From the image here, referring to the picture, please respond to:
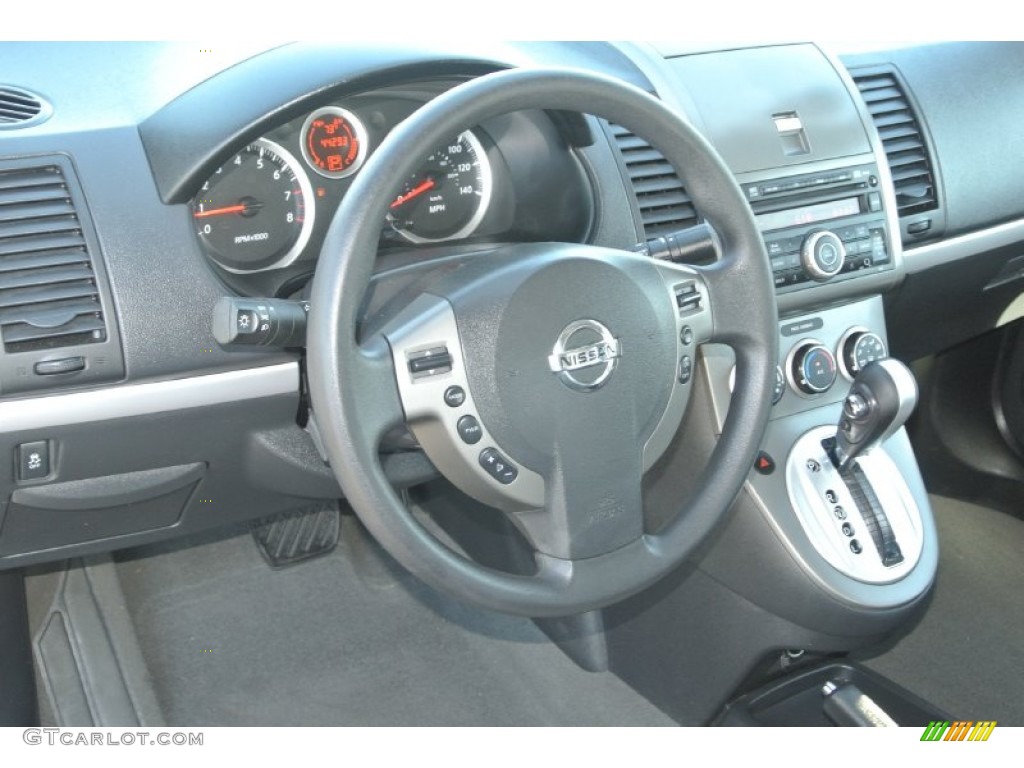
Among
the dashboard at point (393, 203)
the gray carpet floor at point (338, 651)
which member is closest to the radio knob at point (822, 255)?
the dashboard at point (393, 203)

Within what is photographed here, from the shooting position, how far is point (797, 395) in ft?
6.25

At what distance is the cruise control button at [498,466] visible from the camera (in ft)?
4.10

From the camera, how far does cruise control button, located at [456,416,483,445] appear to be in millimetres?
1229

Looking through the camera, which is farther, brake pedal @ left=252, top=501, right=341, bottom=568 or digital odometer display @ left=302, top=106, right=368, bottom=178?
brake pedal @ left=252, top=501, right=341, bottom=568

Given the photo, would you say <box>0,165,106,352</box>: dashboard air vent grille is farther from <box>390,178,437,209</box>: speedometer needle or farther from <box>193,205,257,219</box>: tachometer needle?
<box>390,178,437,209</box>: speedometer needle

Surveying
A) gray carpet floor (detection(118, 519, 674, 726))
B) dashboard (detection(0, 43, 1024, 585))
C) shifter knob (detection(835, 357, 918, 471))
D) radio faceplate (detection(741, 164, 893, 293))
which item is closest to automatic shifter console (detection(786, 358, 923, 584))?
shifter knob (detection(835, 357, 918, 471))

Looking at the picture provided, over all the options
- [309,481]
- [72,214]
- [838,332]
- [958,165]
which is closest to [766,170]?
[838,332]

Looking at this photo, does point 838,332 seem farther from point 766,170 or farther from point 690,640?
point 690,640

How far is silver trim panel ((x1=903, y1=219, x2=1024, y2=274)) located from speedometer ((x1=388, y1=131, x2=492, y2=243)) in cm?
86

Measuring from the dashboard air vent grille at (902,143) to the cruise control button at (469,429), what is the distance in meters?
1.18

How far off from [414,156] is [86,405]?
0.57 metres

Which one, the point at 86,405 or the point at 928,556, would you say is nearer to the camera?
the point at 86,405

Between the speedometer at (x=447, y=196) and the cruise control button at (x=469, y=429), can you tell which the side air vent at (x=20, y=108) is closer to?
the speedometer at (x=447, y=196)

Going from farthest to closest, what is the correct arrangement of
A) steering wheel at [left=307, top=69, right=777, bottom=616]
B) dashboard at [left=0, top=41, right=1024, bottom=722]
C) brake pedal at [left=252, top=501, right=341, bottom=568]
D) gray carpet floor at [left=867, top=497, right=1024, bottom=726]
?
brake pedal at [left=252, top=501, right=341, bottom=568], gray carpet floor at [left=867, top=497, right=1024, bottom=726], dashboard at [left=0, top=41, right=1024, bottom=722], steering wheel at [left=307, top=69, right=777, bottom=616]
